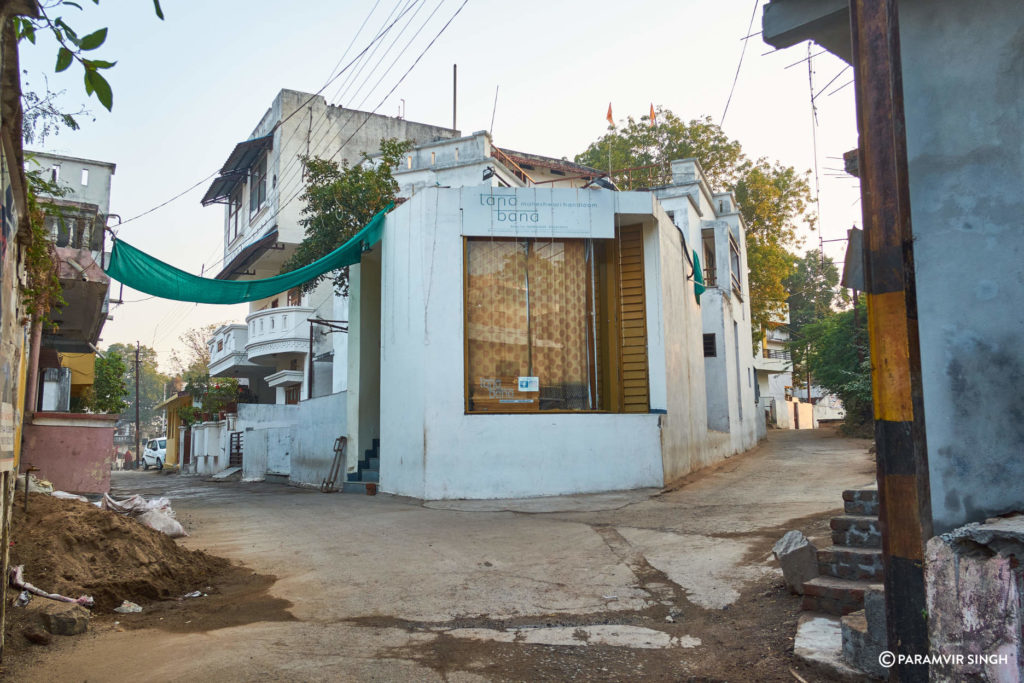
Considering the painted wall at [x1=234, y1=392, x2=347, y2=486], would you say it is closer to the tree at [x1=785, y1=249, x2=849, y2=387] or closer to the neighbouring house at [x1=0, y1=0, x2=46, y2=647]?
the neighbouring house at [x1=0, y1=0, x2=46, y2=647]

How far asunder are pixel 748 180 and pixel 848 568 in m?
24.7

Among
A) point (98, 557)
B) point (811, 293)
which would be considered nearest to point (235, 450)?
point (98, 557)

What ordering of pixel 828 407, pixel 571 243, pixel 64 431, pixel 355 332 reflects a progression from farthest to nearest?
pixel 828 407, pixel 355 332, pixel 571 243, pixel 64 431

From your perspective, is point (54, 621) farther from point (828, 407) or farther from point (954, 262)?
point (828, 407)

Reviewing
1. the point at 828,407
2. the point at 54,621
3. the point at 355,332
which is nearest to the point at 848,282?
the point at 54,621

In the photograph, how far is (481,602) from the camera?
18.6 feet

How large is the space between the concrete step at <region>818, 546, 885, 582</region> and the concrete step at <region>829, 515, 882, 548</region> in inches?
2.7

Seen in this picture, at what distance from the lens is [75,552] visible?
5.70 metres

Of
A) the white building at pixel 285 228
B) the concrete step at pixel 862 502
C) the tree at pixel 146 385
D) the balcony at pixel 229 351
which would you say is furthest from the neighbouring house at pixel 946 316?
the tree at pixel 146 385

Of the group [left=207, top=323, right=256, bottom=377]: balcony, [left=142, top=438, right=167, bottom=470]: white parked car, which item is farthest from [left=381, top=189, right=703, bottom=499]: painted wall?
[left=142, top=438, right=167, bottom=470]: white parked car

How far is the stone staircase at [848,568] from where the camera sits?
14.9 ft

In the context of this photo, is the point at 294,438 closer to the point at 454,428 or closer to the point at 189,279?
the point at 189,279

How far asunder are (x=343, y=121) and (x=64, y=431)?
19.9 meters

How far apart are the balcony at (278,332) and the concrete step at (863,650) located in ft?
74.1
